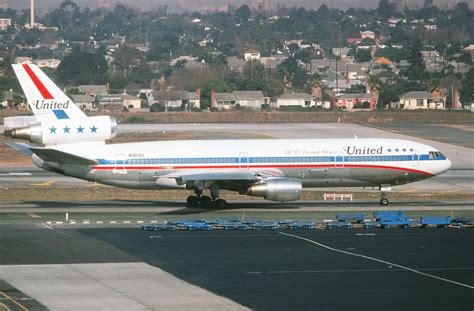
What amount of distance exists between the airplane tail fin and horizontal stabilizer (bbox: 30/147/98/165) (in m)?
2.57

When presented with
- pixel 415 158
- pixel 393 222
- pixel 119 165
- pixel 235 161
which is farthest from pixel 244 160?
pixel 393 222

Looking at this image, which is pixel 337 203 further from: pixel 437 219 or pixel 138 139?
pixel 138 139

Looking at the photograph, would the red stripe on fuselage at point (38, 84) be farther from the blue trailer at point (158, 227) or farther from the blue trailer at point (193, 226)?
the blue trailer at point (193, 226)

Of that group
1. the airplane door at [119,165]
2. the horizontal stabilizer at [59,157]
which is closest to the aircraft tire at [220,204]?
the airplane door at [119,165]

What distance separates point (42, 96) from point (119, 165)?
6.45 meters

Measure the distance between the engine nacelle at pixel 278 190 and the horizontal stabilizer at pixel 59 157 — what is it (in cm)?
1068

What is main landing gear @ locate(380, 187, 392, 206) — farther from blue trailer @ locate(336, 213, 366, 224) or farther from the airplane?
blue trailer @ locate(336, 213, 366, 224)

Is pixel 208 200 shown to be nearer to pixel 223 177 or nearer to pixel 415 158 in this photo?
pixel 223 177

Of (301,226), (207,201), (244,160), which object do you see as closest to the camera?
(301,226)

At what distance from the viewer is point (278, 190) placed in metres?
70.0

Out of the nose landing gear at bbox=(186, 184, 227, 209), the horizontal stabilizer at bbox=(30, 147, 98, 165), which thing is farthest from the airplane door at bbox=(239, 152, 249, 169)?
the horizontal stabilizer at bbox=(30, 147, 98, 165)

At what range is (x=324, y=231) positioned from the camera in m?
63.2

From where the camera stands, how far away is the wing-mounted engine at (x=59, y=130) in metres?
72.3

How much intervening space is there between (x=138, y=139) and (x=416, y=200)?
184 ft
